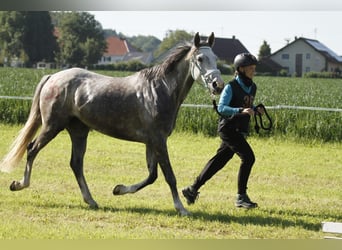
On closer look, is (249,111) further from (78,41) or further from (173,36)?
(78,41)

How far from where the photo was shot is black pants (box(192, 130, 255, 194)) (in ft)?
22.0

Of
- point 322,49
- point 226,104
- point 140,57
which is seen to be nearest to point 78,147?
point 226,104

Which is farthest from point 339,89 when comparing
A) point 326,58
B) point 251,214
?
point 251,214

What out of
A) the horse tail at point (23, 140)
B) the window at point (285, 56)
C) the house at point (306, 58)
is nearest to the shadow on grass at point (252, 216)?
the horse tail at point (23, 140)

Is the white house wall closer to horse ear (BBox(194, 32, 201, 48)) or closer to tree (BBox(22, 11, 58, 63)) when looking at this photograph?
tree (BBox(22, 11, 58, 63))

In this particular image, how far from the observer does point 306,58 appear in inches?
829

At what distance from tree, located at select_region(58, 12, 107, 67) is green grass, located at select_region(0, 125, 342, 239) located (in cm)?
811

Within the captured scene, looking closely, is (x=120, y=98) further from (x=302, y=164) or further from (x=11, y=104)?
(x=11, y=104)

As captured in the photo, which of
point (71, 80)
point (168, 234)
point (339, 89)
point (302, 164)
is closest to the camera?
point (168, 234)

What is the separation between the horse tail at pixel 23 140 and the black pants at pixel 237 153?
2.02 metres

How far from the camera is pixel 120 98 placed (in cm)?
656

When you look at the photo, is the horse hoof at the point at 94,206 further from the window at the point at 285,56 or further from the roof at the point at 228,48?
the window at the point at 285,56

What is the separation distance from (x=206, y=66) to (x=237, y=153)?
1.14 metres

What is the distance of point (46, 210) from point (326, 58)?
15024mm
